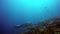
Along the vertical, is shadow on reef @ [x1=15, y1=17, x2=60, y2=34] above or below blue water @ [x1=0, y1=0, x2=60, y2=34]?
below

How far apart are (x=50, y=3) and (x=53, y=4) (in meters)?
0.05

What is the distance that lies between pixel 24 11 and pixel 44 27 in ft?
1.42

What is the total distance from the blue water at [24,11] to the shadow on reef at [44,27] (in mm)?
67

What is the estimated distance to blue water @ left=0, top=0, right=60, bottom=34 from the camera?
1705 millimetres

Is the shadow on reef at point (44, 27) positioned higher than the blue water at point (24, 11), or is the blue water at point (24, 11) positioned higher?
the blue water at point (24, 11)

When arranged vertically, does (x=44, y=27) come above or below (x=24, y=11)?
below

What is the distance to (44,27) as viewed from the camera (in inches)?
66.5

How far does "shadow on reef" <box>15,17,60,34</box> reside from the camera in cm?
166

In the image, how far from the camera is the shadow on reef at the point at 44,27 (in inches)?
65.4

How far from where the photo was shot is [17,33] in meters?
1.71

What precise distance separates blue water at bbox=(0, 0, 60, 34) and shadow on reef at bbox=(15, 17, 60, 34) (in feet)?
0.22

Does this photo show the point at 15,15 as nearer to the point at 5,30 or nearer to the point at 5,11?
the point at 5,11

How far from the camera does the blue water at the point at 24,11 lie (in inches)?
67.1

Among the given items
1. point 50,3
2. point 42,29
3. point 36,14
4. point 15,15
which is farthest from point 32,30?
point 50,3
